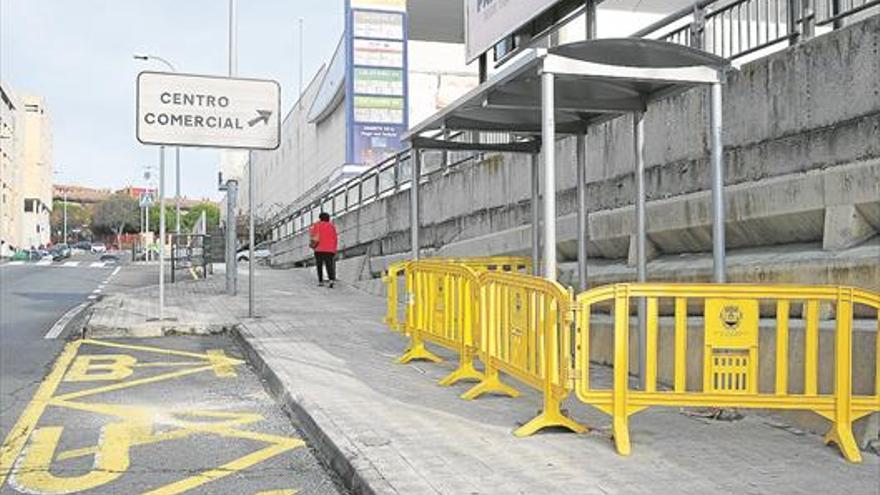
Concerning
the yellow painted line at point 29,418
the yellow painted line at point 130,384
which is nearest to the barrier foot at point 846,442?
the yellow painted line at point 29,418

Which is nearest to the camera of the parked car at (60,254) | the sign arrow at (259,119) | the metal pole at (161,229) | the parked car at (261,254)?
the metal pole at (161,229)

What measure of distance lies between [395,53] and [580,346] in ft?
106

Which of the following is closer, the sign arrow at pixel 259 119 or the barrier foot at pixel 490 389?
the barrier foot at pixel 490 389

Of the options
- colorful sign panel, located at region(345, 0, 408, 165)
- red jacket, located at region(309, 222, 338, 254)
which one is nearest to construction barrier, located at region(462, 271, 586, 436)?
red jacket, located at region(309, 222, 338, 254)

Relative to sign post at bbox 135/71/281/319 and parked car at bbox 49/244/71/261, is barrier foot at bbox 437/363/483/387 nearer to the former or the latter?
sign post at bbox 135/71/281/319

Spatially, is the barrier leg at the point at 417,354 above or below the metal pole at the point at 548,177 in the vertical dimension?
below

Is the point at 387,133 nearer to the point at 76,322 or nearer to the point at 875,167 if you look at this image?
the point at 76,322

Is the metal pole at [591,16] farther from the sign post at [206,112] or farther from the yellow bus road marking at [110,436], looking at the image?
the sign post at [206,112]

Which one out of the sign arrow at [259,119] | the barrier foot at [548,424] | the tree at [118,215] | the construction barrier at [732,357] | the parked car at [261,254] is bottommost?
the barrier foot at [548,424]

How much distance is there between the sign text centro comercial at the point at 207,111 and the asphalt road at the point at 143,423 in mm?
3024

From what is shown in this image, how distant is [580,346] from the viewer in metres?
5.66

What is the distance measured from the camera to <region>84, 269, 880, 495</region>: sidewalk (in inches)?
196

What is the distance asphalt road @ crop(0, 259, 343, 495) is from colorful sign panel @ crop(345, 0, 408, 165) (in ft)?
82.7

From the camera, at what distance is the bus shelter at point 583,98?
20.3 feet
